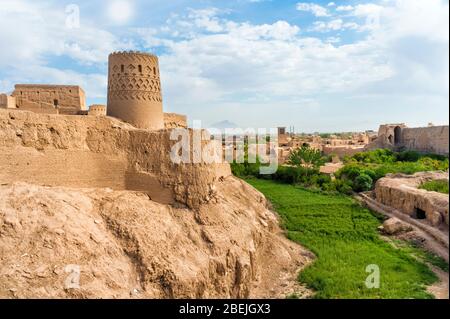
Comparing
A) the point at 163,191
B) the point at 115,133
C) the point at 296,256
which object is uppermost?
the point at 115,133

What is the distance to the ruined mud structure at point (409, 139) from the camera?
32.9m

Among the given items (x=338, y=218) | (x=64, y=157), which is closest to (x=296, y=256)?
(x=338, y=218)

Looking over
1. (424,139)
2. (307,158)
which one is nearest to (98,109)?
(307,158)

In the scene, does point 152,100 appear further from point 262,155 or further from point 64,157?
point 262,155

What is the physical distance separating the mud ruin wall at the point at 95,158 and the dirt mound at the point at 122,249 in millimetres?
373

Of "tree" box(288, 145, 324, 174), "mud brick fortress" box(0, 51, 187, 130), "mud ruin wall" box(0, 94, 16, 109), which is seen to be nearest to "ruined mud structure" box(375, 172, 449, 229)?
"tree" box(288, 145, 324, 174)

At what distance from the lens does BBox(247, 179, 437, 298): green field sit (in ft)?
40.5

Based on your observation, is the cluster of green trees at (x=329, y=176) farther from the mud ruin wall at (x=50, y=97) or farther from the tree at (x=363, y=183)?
the mud ruin wall at (x=50, y=97)

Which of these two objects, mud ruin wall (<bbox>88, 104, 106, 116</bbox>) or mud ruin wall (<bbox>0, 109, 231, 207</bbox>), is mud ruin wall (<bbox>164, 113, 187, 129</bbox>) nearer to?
mud ruin wall (<bbox>88, 104, 106, 116</bbox>)

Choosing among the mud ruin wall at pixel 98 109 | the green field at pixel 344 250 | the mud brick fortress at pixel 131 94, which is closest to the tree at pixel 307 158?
the green field at pixel 344 250

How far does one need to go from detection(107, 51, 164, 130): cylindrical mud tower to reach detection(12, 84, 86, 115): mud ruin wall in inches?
102

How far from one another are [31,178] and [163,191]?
390cm

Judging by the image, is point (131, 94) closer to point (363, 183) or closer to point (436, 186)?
point (436, 186)
